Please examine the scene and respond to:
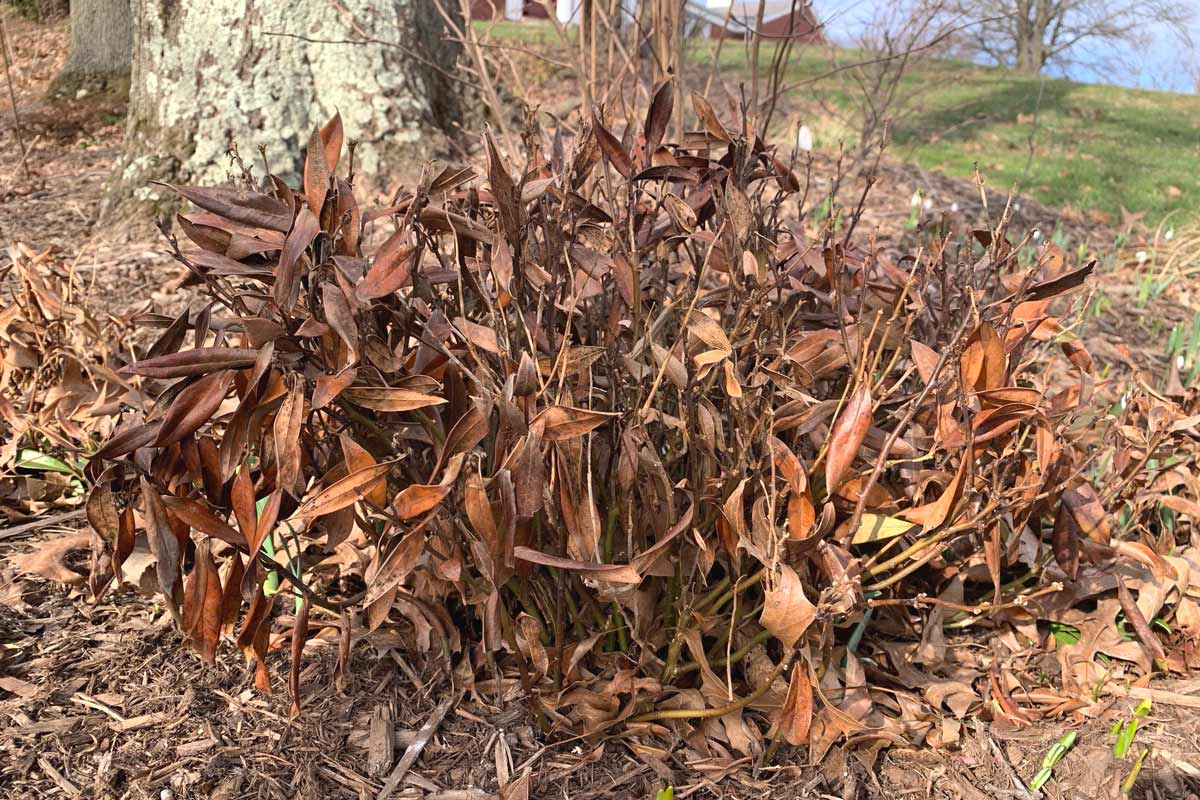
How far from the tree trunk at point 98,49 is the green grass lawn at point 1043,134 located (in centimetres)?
397

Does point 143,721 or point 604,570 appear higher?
point 604,570

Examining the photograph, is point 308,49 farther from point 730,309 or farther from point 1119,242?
point 1119,242

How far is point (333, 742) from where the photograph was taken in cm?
172

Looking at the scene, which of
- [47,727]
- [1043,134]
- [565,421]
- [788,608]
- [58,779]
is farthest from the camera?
[1043,134]

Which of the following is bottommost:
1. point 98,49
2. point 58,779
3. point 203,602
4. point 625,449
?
point 58,779

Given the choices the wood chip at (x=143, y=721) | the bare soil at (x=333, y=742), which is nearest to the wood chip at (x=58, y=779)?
the bare soil at (x=333, y=742)

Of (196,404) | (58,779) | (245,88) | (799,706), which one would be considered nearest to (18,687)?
(58,779)

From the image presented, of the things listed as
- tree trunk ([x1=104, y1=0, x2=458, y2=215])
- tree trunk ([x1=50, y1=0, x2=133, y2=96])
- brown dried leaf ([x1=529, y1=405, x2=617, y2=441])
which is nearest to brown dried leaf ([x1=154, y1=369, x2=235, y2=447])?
brown dried leaf ([x1=529, y1=405, x2=617, y2=441])

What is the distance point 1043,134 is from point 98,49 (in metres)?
10.2

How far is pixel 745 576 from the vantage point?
1.61 meters

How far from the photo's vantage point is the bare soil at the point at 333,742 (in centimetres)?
164

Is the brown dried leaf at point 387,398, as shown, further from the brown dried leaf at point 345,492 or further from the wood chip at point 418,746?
the wood chip at point 418,746

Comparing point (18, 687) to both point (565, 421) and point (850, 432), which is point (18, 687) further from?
point (850, 432)

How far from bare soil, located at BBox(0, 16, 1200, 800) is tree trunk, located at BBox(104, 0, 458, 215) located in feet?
7.69
